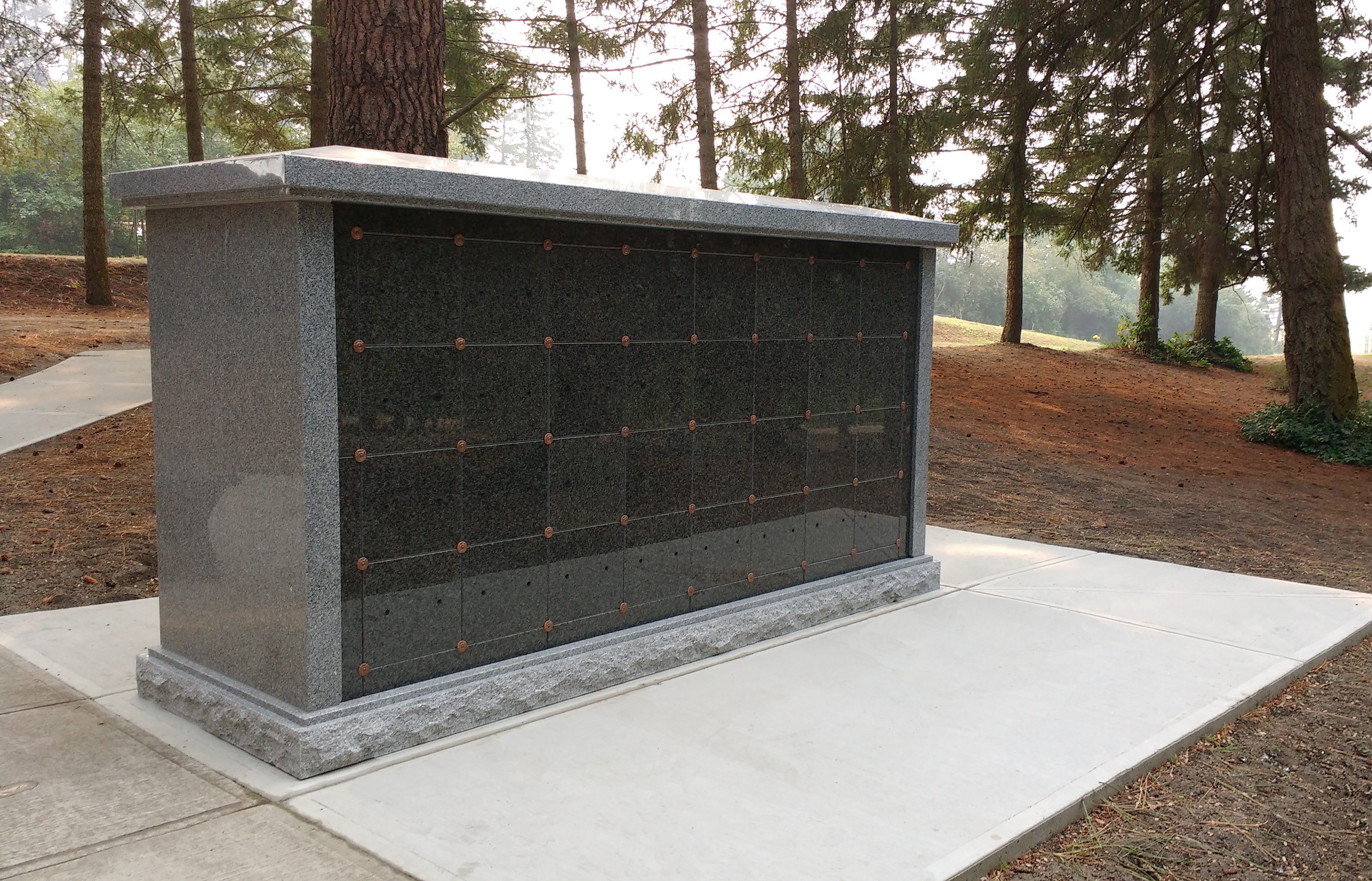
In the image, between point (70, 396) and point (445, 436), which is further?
point (70, 396)

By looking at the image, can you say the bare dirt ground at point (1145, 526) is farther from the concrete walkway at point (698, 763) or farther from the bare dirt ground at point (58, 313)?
the bare dirt ground at point (58, 313)

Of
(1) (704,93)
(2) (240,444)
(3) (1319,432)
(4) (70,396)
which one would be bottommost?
(3) (1319,432)

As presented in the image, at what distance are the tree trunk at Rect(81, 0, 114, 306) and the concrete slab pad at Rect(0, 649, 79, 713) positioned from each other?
1429 centimetres

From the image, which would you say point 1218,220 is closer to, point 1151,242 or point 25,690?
point 1151,242

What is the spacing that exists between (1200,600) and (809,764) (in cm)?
335

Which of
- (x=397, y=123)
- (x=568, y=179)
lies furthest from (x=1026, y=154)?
(x=568, y=179)

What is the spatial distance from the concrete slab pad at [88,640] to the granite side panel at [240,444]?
1.65ft

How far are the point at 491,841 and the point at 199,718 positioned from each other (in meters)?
1.49

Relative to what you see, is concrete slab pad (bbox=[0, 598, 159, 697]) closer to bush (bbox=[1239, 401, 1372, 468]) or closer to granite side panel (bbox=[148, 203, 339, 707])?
granite side panel (bbox=[148, 203, 339, 707])

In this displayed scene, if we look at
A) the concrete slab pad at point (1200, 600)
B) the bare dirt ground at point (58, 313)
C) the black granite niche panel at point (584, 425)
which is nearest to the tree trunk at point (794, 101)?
the bare dirt ground at point (58, 313)

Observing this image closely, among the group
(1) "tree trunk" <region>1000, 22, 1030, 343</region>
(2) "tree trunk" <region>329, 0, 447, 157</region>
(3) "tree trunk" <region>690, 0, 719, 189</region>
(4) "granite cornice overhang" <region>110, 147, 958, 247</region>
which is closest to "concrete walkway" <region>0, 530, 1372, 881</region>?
(4) "granite cornice overhang" <region>110, 147, 958, 247</region>

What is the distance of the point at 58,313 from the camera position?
61.1 ft

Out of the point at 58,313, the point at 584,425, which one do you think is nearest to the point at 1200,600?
the point at 584,425

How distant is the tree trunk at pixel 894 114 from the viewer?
57.9ft
